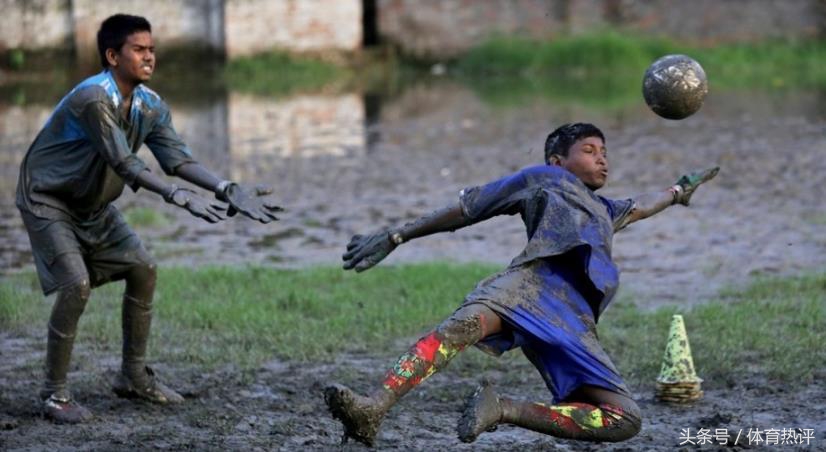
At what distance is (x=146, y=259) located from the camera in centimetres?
684

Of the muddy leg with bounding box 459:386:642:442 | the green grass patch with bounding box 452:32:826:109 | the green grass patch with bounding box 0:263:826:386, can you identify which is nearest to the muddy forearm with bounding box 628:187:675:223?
the muddy leg with bounding box 459:386:642:442

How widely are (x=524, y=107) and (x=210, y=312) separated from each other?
11.7m

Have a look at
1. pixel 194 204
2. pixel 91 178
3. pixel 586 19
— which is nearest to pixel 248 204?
pixel 194 204

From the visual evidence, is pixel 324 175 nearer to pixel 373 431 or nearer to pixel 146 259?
Result: pixel 146 259

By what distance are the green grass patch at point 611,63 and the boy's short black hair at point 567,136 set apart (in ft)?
53.9

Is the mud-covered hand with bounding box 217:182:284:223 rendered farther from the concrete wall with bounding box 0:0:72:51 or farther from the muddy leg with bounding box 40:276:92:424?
the concrete wall with bounding box 0:0:72:51

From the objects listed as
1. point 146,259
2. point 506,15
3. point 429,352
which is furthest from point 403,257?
point 506,15

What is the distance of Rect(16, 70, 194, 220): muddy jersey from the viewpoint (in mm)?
6375

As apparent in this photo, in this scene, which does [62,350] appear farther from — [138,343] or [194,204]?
[194,204]

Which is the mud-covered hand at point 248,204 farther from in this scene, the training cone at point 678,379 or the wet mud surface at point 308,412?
the training cone at point 678,379

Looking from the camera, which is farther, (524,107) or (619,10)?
(619,10)

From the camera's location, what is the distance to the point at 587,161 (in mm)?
5656

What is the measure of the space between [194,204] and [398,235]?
92 cm

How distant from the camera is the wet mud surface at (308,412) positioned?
6.08m
